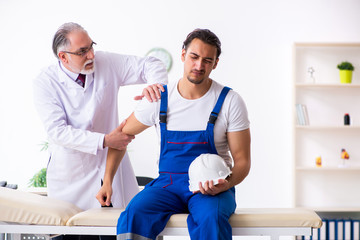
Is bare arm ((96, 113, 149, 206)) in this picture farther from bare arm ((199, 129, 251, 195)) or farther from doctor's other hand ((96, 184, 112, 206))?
bare arm ((199, 129, 251, 195))

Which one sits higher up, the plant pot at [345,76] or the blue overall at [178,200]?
the plant pot at [345,76]

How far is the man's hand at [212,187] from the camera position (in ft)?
5.15

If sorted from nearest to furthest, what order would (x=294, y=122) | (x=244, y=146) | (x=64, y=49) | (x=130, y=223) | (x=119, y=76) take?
(x=130, y=223), (x=244, y=146), (x=64, y=49), (x=119, y=76), (x=294, y=122)

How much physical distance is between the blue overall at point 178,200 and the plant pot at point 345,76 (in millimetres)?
2679

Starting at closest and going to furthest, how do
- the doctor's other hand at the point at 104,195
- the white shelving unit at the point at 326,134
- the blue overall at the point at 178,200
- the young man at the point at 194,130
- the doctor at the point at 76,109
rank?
the blue overall at the point at 178,200 → the young man at the point at 194,130 → the doctor's other hand at the point at 104,195 → the doctor at the point at 76,109 → the white shelving unit at the point at 326,134

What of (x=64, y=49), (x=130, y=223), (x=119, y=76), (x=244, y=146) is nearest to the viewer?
(x=130, y=223)

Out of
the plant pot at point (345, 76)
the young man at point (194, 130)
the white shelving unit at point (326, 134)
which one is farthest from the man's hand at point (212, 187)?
the plant pot at point (345, 76)

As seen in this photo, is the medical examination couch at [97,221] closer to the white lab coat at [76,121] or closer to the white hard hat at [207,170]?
the white hard hat at [207,170]

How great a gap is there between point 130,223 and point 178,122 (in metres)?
0.46

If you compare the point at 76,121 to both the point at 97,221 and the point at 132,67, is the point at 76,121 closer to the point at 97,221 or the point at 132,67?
the point at 132,67

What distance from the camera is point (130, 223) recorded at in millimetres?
→ 1520

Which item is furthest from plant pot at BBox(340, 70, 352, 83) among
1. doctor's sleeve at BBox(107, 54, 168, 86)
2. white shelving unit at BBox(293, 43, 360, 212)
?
doctor's sleeve at BBox(107, 54, 168, 86)

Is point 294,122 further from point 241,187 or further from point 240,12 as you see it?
point 240,12

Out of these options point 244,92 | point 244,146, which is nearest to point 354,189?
point 244,92
